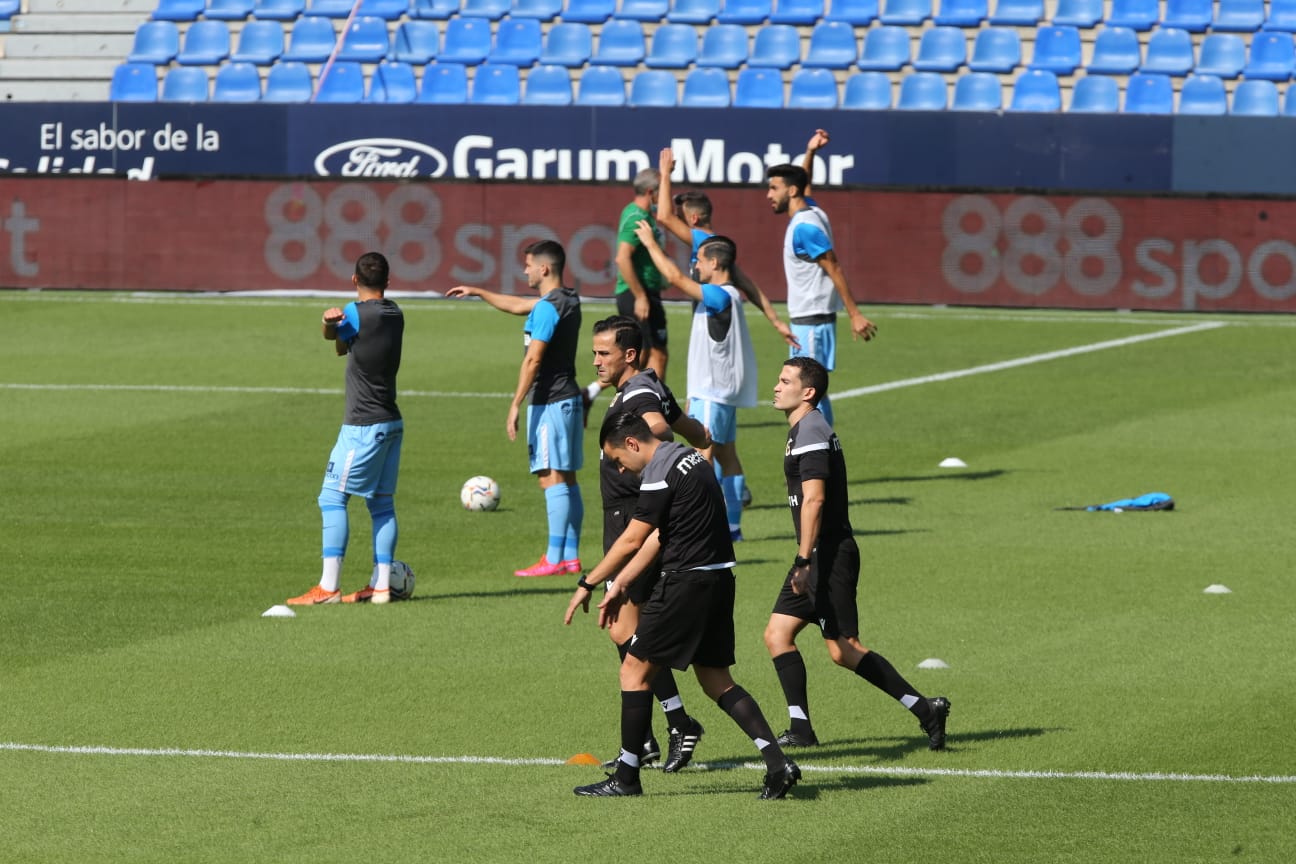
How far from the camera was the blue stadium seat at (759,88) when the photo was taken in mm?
36344

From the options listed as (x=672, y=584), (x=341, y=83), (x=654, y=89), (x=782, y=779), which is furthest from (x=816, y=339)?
(x=341, y=83)

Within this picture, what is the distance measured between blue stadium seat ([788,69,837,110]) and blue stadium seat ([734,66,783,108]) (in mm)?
257

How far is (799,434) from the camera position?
9.37 m

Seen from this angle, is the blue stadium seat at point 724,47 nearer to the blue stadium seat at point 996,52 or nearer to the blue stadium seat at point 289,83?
the blue stadium seat at point 996,52

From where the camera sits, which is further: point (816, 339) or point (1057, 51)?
point (1057, 51)

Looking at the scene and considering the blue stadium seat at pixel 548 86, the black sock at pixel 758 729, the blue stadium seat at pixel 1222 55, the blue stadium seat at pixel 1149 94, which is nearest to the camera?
the black sock at pixel 758 729

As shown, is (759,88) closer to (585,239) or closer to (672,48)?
(672,48)

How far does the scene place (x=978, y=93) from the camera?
117 ft

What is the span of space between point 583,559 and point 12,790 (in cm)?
629

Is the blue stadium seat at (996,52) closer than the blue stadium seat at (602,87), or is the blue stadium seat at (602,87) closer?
the blue stadium seat at (996,52)

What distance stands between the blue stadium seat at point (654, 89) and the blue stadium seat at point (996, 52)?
5.10 m

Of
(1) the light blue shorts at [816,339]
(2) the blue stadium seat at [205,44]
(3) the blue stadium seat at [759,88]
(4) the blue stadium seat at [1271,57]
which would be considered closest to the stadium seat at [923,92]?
(3) the blue stadium seat at [759,88]

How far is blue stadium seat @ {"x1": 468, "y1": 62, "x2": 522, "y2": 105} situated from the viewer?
37.1 metres

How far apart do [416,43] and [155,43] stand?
17.0 ft
